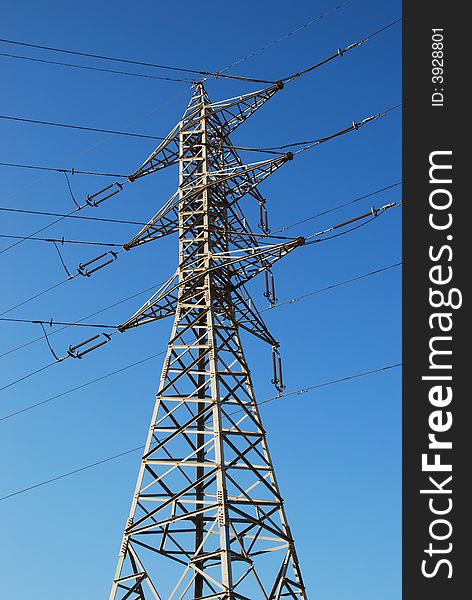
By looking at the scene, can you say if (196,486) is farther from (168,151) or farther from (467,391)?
(168,151)

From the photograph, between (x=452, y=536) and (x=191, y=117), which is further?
(x=191, y=117)

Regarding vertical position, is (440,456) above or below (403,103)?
below

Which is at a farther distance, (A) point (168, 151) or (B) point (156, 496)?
(A) point (168, 151)

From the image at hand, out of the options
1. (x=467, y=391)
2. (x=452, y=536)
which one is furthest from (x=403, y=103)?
(x=452, y=536)

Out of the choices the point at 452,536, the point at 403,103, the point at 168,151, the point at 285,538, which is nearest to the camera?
the point at 452,536

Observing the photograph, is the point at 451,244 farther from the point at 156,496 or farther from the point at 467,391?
the point at 156,496

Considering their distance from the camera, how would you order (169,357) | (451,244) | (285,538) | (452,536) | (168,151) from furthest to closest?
(168,151)
(169,357)
(285,538)
(451,244)
(452,536)

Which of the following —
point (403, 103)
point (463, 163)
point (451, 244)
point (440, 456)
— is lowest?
point (440, 456)

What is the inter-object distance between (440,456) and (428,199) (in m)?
5.16

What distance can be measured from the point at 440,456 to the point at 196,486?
7.46 m

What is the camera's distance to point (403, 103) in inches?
701

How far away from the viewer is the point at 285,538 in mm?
20125

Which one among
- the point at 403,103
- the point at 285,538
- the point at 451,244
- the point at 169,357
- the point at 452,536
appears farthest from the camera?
the point at 169,357

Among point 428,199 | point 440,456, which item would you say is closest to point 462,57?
point 428,199
